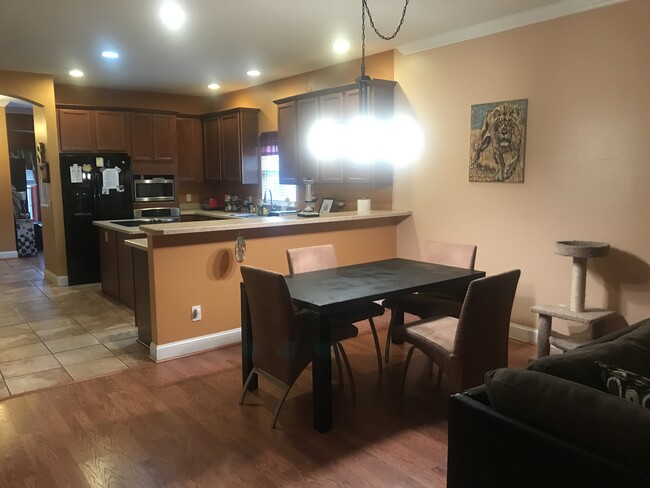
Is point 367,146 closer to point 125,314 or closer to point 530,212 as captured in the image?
point 530,212

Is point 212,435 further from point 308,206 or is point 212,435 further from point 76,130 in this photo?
point 76,130

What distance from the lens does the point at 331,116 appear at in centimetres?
529

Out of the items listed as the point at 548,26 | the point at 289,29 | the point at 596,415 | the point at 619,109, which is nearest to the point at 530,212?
the point at 619,109

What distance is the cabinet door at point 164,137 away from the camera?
7.19 m

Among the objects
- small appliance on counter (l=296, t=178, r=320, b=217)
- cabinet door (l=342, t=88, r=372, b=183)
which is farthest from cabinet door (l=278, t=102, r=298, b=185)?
cabinet door (l=342, t=88, r=372, b=183)

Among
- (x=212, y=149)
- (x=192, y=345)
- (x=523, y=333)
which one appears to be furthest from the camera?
(x=212, y=149)

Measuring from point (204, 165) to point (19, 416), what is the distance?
17.6 ft

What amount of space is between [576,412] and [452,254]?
2473mm

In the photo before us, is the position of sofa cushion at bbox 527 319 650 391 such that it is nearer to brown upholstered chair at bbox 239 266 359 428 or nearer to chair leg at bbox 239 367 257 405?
brown upholstered chair at bbox 239 266 359 428

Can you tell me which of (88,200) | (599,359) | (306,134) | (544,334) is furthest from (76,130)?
(599,359)

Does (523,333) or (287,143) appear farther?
(287,143)

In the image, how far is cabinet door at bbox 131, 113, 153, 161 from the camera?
702 centimetres

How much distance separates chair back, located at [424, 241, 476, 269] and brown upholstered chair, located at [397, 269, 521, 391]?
2.94 ft

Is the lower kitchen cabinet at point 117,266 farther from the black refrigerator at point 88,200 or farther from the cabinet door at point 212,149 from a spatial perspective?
the cabinet door at point 212,149
